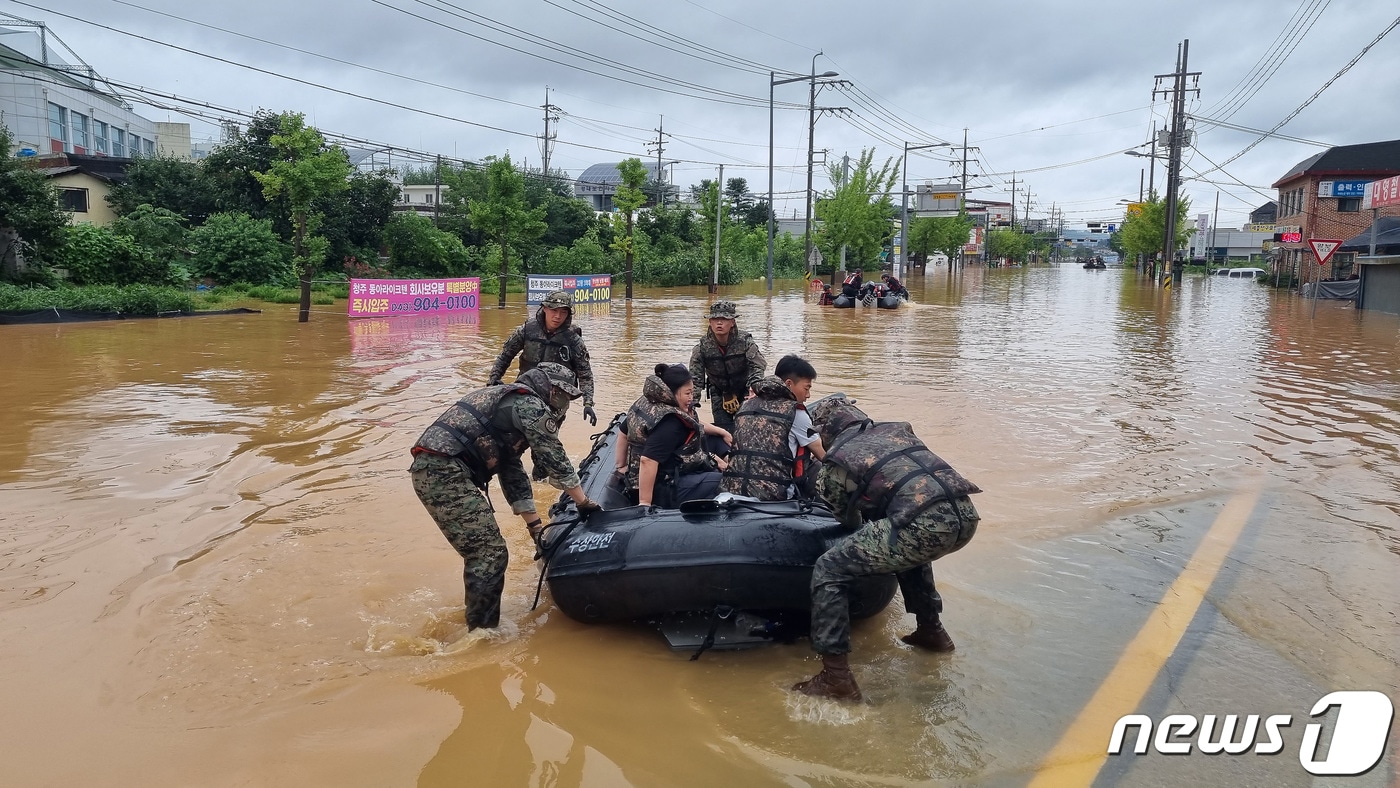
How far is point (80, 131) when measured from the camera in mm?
50031

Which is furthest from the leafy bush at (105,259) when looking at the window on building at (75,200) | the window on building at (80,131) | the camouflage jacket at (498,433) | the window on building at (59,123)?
the window on building at (80,131)

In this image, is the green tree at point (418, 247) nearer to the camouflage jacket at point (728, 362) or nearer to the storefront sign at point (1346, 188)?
the camouflage jacket at point (728, 362)

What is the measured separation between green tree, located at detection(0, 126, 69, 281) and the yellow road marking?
1018 inches

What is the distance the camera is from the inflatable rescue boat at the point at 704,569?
4258mm

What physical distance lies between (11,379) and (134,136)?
5538 centimetres

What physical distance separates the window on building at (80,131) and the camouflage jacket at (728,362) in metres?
54.6

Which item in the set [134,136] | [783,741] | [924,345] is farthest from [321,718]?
[134,136]

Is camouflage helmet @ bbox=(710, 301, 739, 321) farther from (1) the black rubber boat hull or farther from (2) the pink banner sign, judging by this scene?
(2) the pink banner sign

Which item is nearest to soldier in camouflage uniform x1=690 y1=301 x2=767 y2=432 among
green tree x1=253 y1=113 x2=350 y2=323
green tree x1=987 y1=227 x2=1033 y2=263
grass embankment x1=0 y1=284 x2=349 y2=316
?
green tree x1=253 y1=113 x2=350 y2=323

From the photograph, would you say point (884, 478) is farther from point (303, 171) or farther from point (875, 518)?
point (303, 171)

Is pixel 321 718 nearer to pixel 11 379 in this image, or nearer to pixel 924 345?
pixel 11 379

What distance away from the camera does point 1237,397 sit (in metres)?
11.8

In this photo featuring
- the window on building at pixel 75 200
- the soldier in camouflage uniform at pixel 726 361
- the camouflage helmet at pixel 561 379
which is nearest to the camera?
the camouflage helmet at pixel 561 379

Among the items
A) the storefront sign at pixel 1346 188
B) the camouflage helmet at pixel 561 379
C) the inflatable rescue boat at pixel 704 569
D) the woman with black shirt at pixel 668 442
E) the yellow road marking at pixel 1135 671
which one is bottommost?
the yellow road marking at pixel 1135 671
